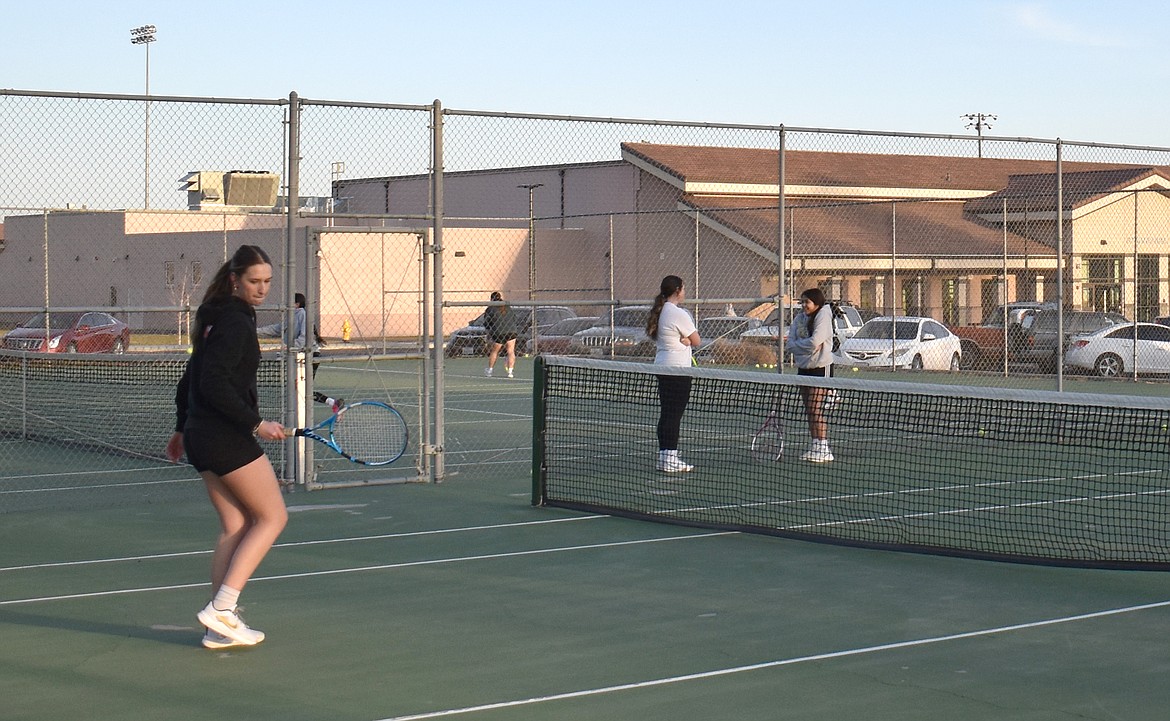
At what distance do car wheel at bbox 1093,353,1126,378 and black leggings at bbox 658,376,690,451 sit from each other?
16.1 metres

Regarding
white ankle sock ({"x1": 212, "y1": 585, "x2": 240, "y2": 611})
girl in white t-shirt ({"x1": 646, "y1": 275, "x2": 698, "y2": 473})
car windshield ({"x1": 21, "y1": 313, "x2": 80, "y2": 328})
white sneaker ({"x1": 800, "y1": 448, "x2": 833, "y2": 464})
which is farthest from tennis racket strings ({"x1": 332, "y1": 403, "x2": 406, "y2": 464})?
car windshield ({"x1": 21, "y1": 313, "x2": 80, "y2": 328})

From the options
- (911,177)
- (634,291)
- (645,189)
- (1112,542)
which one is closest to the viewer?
(1112,542)

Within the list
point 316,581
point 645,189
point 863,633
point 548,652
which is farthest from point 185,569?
point 645,189

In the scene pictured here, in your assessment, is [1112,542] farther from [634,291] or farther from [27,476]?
[634,291]

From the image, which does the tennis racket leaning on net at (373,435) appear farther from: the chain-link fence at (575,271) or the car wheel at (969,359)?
the car wheel at (969,359)

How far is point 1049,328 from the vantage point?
2727 cm

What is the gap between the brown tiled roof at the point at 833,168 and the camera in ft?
141

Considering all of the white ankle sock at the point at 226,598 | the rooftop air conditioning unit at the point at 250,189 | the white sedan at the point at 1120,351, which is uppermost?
the rooftop air conditioning unit at the point at 250,189

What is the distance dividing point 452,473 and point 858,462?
144 inches

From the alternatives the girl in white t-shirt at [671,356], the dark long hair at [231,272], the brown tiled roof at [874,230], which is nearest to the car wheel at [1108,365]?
the brown tiled roof at [874,230]

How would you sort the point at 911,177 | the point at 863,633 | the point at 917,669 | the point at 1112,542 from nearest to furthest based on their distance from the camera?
the point at 917,669 < the point at 863,633 < the point at 1112,542 < the point at 911,177

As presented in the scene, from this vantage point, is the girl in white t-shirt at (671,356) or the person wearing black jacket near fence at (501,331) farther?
the person wearing black jacket near fence at (501,331)

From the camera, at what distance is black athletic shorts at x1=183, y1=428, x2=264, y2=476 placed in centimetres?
664

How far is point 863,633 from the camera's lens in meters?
7.13
